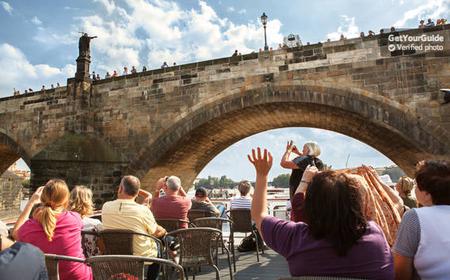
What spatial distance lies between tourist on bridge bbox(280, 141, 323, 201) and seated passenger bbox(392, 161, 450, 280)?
1358 millimetres

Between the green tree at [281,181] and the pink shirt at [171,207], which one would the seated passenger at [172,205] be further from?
the green tree at [281,181]

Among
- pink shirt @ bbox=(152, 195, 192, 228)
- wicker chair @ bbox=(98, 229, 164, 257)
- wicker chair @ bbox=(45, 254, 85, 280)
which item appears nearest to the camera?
wicker chair @ bbox=(45, 254, 85, 280)

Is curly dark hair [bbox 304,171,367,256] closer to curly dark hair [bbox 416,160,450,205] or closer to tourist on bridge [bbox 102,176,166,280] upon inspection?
curly dark hair [bbox 416,160,450,205]

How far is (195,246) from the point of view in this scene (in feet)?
12.2

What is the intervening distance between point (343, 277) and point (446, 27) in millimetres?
10026

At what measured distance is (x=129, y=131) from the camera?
1358 cm

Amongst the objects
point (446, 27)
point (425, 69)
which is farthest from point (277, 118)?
point (446, 27)

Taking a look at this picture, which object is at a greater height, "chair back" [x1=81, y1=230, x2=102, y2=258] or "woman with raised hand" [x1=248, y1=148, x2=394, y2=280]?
"woman with raised hand" [x1=248, y1=148, x2=394, y2=280]

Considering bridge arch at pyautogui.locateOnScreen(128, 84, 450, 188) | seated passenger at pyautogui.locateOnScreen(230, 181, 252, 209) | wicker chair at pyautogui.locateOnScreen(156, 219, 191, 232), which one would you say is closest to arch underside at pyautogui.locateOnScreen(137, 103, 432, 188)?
bridge arch at pyautogui.locateOnScreen(128, 84, 450, 188)

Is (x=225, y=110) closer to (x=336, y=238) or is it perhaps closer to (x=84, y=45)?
(x=84, y=45)

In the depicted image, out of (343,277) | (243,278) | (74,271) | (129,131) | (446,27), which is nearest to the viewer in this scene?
(343,277)

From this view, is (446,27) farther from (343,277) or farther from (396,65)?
(343,277)

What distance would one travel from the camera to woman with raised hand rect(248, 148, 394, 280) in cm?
162

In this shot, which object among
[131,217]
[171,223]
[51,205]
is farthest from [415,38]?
[51,205]
